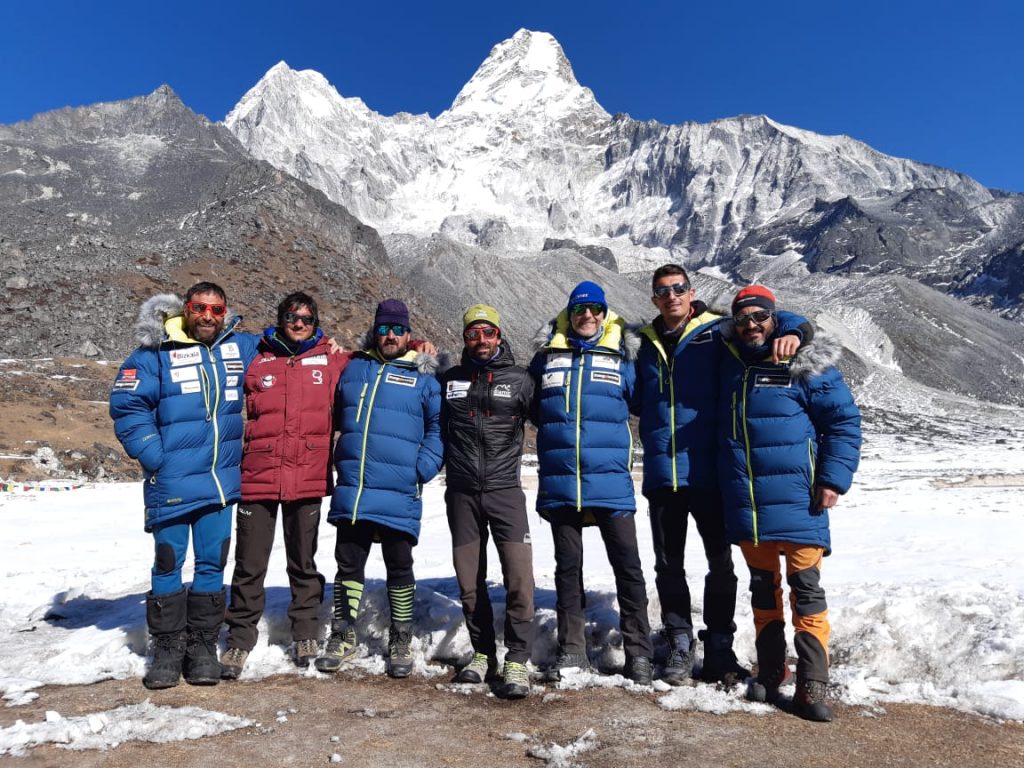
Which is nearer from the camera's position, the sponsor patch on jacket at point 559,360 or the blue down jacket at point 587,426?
the blue down jacket at point 587,426

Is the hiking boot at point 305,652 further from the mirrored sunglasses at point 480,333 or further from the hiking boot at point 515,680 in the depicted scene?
the mirrored sunglasses at point 480,333

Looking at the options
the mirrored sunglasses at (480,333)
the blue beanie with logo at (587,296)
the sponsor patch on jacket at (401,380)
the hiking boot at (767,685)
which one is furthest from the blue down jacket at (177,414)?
the hiking boot at (767,685)

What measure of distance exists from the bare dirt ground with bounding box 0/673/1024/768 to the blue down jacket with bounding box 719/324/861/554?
3.75ft

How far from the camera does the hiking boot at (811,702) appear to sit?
14.5 feet

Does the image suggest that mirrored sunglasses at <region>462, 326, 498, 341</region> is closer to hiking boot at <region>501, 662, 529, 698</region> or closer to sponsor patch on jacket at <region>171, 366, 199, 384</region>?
sponsor patch on jacket at <region>171, 366, 199, 384</region>

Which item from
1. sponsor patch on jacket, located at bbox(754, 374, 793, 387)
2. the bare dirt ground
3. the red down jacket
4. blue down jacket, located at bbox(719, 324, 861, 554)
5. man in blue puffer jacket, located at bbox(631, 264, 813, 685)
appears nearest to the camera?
the bare dirt ground

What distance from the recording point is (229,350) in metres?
5.59

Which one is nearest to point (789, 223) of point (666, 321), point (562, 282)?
point (562, 282)

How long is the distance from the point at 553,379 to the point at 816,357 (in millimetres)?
1774

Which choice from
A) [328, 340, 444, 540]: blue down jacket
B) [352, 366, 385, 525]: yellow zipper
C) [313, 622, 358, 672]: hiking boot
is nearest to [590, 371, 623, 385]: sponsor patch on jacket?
[328, 340, 444, 540]: blue down jacket

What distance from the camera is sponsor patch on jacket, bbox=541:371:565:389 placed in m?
5.32

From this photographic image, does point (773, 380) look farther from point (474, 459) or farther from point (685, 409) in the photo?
point (474, 459)

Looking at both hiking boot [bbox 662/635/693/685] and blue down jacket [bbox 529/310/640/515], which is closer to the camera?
hiking boot [bbox 662/635/693/685]

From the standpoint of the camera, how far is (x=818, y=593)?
4.74 meters
